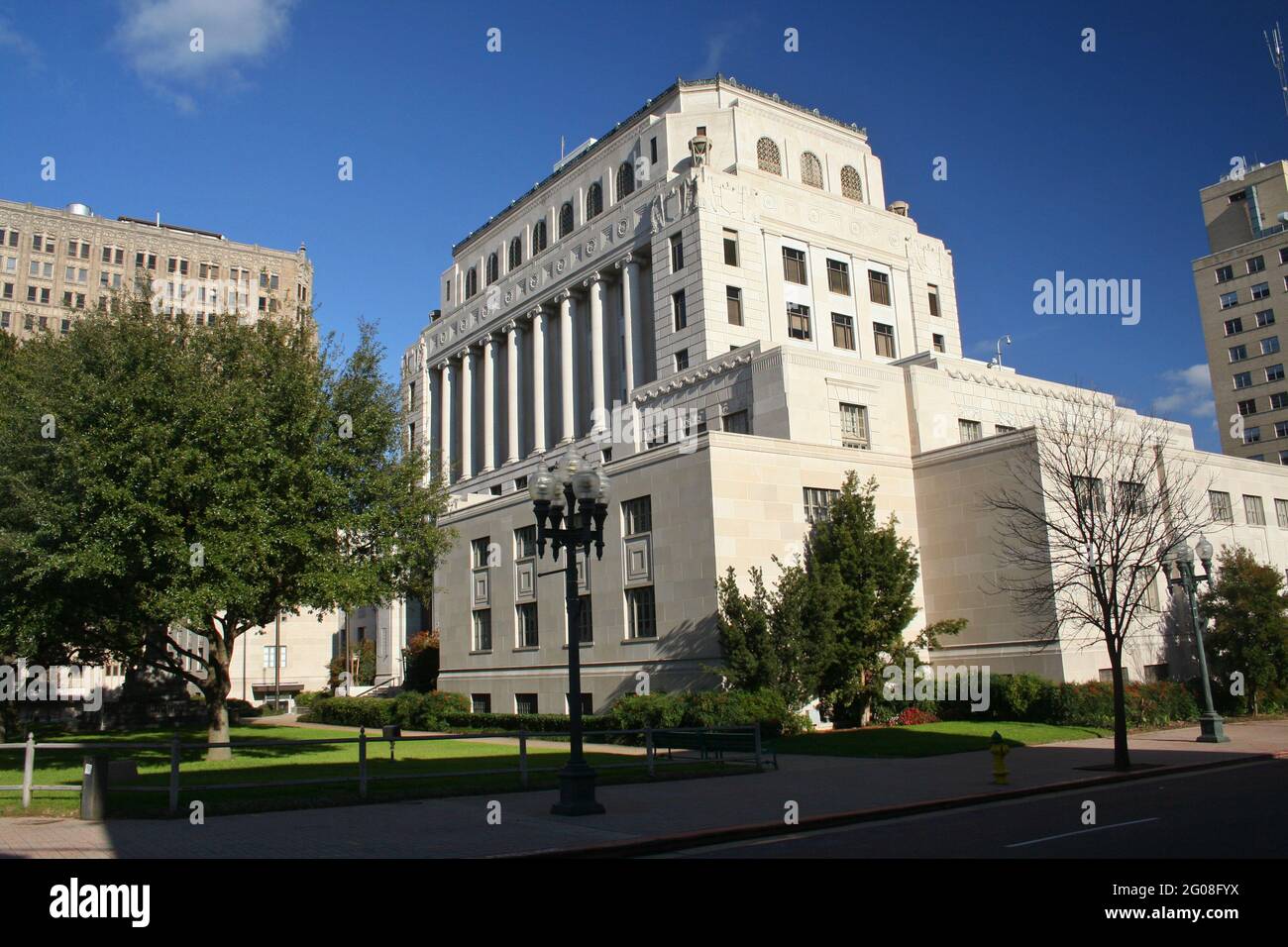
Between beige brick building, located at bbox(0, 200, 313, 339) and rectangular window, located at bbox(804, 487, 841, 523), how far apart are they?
3155 inches

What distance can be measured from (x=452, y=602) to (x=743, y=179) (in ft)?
94.6

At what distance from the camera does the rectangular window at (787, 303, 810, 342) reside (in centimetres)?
5550

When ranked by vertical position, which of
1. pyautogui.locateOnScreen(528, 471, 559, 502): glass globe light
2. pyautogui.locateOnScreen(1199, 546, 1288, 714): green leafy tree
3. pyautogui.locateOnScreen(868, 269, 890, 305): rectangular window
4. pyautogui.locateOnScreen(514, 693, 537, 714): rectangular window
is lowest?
pyautogui.locateOnScreen(514, 693, 537, 714): rectangular window

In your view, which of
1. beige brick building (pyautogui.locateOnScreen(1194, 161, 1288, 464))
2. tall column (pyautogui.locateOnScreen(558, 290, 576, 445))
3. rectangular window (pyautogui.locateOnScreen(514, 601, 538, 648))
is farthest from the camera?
beige brick building (pyautogui.locateOnScreen(1194, 161, 1288, 464))

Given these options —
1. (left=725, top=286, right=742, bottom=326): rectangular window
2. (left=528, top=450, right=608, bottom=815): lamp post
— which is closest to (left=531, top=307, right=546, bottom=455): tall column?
(left=725, top=286, right=742, bottom=326): rectangular window

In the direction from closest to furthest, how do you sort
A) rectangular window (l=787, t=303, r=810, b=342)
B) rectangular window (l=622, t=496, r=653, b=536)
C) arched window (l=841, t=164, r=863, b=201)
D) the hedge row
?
1. the hedge row
2. rectangular window (l=622, t=496, r=653, b=536)
3. rectangular window (l=787, t=303, r=810, b=342)
4. arched window (l=841, t=164, r=863, b=201)

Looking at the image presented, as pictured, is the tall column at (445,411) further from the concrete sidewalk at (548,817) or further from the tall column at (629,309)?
the concrete sidewalk at (548,817)

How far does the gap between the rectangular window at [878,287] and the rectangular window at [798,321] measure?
18.2ft

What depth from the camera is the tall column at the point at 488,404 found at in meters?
72.4

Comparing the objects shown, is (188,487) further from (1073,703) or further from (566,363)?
(566,363)

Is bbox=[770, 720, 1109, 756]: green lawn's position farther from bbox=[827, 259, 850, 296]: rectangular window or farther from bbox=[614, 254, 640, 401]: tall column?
bbox=[827, 259, 850, 296]: rectangular window

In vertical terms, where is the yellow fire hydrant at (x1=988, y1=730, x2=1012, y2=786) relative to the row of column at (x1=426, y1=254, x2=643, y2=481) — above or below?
below

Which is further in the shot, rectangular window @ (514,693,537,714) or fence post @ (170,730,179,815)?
rectangular window @ (514,693,537,714)
